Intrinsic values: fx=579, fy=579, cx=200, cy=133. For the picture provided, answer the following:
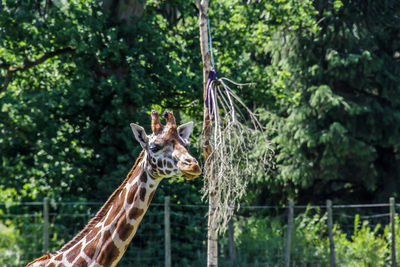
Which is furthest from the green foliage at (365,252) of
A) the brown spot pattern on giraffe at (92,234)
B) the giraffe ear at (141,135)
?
the giraffe ear at (141,135)

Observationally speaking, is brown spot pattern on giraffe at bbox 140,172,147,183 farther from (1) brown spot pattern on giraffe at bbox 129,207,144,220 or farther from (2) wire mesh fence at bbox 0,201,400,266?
(2) wire mesh fence at bbox 0,201,400,266

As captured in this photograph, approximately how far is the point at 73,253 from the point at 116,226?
57 cm

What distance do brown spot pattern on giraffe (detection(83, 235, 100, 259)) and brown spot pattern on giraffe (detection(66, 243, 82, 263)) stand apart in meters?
0.10

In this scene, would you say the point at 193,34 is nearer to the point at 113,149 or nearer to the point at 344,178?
the point at 113,149

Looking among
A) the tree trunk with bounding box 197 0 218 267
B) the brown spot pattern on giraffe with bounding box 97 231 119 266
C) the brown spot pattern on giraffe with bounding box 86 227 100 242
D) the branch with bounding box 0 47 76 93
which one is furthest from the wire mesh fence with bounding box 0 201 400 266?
the brown spot pattern on giraffe with bounding box 97 231 119 266

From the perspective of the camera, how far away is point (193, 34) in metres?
12.8

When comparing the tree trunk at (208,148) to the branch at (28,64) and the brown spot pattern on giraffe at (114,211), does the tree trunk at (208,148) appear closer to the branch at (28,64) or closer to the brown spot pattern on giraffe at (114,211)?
the brown spot pattern on giraffe at (114,211)

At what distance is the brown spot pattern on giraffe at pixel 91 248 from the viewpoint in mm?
5480

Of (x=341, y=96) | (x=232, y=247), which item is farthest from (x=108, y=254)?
(x=341, y=96)

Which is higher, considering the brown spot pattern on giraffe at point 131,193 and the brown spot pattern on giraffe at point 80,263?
the brown spot pattern on giraffe at point 131,193

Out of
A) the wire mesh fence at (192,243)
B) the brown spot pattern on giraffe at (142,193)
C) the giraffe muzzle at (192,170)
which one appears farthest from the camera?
the wire mesh fence at (192,243)

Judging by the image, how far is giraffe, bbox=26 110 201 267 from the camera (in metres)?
5.16

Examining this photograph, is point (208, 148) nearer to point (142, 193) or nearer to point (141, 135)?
point (141, 135)

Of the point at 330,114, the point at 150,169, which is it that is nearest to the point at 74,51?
the point at 330,114
